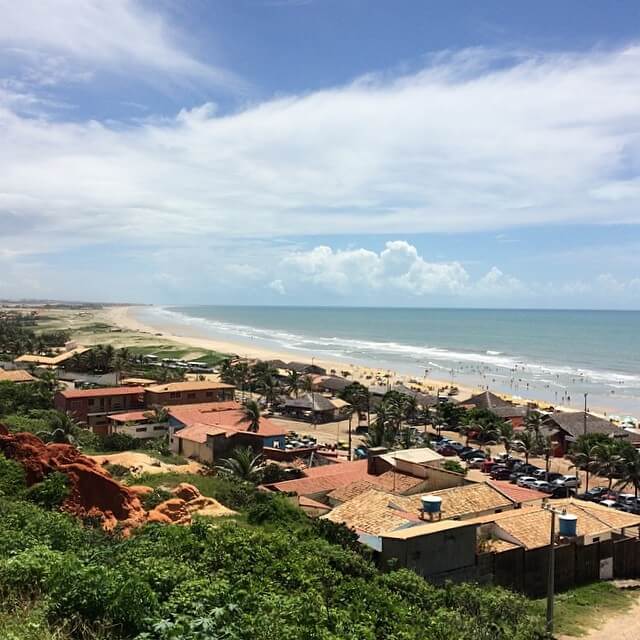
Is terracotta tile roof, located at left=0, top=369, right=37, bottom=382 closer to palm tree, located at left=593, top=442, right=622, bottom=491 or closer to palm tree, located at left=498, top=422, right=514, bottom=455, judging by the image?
palm tree, located at left=498, top=422, right=514, bottom=455

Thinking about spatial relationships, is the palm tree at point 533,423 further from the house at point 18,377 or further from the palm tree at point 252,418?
the house at point 18,377

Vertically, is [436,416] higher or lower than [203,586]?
lower

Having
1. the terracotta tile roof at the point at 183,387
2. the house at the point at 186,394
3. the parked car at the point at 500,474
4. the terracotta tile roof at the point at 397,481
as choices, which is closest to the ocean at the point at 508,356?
the parked car at the point at 500,474

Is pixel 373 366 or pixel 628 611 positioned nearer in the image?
pixel 628 611

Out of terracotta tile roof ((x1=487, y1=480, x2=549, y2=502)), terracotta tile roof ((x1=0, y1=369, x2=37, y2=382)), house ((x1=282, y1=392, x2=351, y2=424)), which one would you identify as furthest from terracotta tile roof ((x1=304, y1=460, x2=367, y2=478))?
terracotta tile roof ((x1=0, y1=369, x2=37, y2=382))

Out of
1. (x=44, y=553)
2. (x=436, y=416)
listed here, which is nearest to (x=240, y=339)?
(x=436, y=416)

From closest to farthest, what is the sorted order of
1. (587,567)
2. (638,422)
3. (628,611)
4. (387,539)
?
(387,539) → (628,611) → (587,567) → (638,422)

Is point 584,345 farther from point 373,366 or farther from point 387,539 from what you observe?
point 387,539
